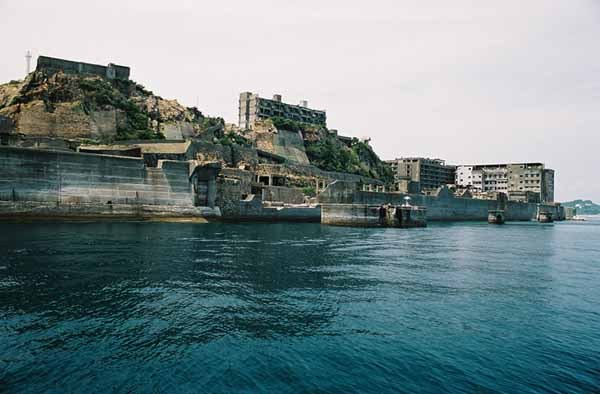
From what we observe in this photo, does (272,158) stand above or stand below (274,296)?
above

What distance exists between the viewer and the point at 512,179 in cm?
14012

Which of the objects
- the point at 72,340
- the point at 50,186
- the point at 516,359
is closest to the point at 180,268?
the point at 72,340

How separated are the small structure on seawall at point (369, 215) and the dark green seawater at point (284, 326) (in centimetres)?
3013

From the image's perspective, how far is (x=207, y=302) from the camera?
45.4 ft

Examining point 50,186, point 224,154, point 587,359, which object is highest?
point 224,154

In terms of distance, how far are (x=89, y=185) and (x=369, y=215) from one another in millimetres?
32544

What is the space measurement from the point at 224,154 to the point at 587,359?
209ft

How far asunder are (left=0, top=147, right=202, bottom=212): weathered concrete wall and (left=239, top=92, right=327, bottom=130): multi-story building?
70.1 metres

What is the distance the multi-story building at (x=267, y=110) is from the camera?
117 m

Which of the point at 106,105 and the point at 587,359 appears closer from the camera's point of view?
the point at 587,359

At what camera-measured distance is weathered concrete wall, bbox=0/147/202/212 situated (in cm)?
3853

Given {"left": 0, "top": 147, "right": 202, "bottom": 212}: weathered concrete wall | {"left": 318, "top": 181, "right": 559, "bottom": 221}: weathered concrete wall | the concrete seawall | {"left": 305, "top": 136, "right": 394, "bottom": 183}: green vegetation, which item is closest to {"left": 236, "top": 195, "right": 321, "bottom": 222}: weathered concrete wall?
{"left": 318, "top": 181, "right": 559, "bottom": 221}: weathered concrete wall

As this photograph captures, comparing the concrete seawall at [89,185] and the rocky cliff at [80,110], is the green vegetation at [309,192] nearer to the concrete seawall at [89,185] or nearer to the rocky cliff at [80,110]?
the rocky cliff at [80,110]

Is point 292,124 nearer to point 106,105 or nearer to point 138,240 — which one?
point 106,105
